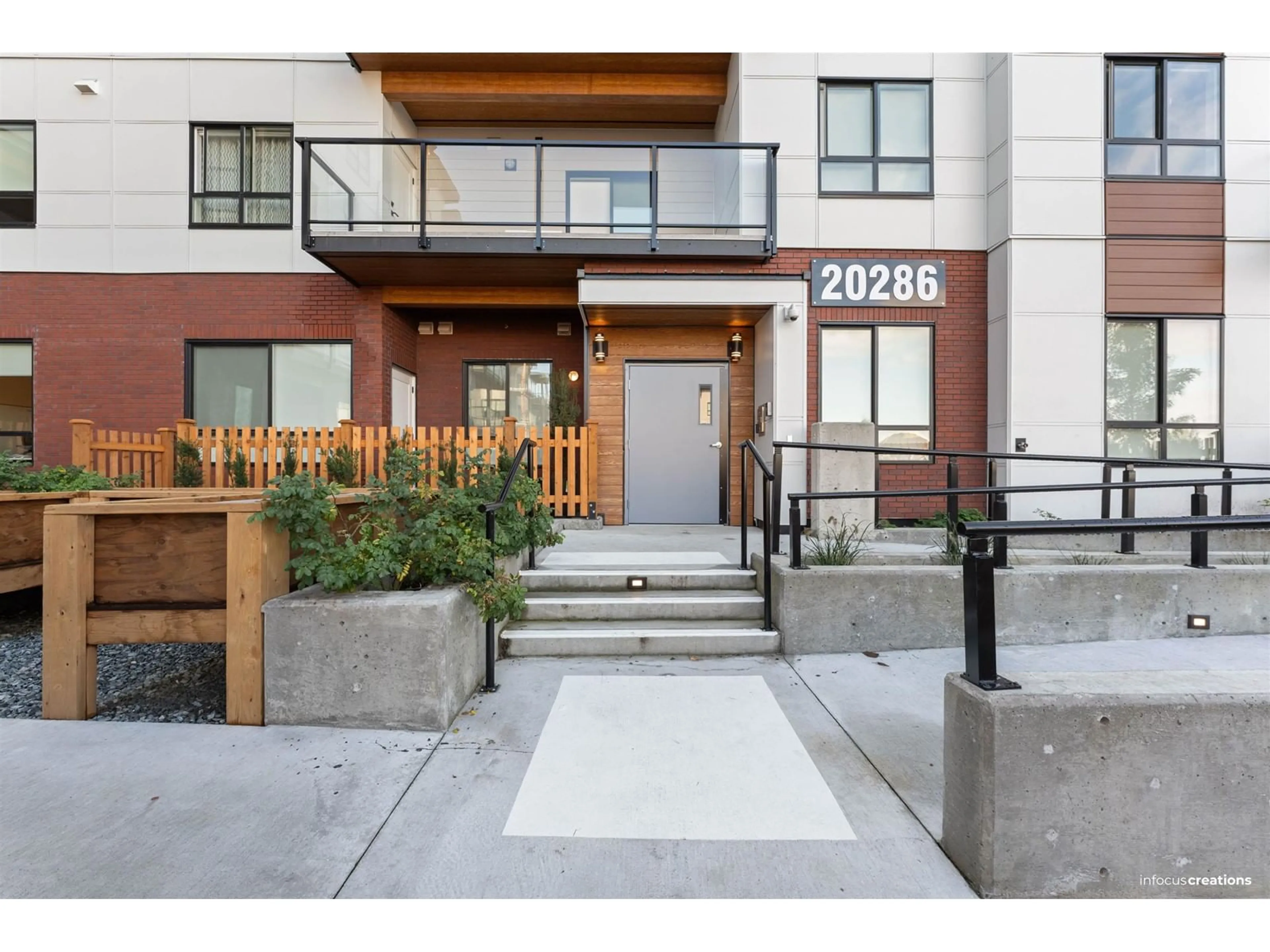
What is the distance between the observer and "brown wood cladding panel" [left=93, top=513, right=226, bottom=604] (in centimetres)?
319

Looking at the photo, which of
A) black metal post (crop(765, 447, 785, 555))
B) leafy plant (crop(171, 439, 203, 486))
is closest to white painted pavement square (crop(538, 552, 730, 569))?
black metal post (crop(765, 447, 785, 555))

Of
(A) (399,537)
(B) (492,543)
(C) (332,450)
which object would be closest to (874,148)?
(B) (492,543)

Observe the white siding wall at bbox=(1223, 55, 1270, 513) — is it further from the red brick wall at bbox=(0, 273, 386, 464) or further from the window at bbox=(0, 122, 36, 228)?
the window at bbox=(0, 122, 36, 228)

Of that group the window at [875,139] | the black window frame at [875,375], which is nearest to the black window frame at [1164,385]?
the black window frame at [875,375]

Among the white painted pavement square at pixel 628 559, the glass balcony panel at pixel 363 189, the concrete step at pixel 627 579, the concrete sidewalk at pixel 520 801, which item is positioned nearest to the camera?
the concrete sidewalk at pixel 520 801

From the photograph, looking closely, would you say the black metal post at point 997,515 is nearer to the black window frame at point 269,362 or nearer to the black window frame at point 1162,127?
the black window frame at point 1162,127

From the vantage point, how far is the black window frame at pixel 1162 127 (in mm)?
7570

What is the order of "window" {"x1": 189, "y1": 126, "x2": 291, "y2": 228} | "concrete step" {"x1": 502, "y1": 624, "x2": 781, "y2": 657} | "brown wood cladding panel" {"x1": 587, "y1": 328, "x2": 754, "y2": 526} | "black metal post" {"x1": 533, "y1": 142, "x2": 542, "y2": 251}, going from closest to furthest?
"concrete step" {"x1": 502, "y1": 624, "x2": 781, "y2": 657} < "black metal post" {"x1": 533, "y1": 142, "x2": 542, "y2": 251} < "brown wood cladding panel" {"x1": 587, "y1": 328, "x2": 754, "y2": 526} < "window" {"x1": 189, "y1": 126, "x2": 291, "y2": 228}

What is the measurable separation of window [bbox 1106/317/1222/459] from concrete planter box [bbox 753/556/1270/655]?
4.28 meters

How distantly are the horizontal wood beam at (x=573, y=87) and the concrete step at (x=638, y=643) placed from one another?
8.54 metres

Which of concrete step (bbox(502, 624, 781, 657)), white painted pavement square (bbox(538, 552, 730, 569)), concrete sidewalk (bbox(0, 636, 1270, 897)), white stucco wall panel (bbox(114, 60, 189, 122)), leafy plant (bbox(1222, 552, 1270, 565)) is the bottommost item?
concrete sidewalk (bbox(0, 636, 1270, 897))

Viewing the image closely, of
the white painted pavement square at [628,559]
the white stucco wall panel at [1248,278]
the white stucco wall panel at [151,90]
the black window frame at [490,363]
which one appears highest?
the white stucco wall panel at [151,90]

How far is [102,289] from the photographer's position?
28.3 feet

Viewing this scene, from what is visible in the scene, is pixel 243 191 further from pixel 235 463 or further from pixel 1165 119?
pixel 1165 119
